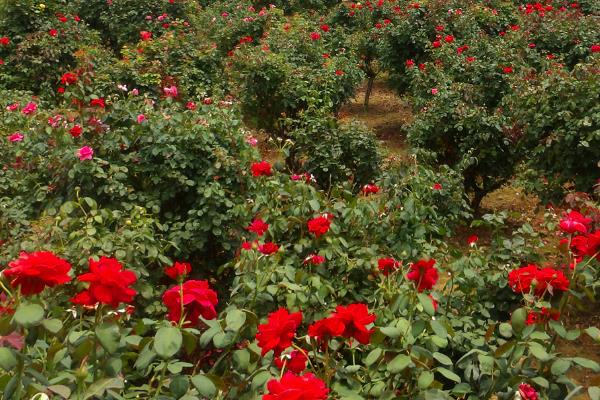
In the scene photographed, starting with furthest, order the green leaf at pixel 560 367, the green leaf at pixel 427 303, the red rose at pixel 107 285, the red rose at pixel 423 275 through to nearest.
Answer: the red rose at pixel 423 275 < the green leaf at pixel 427 303 < the green leaf at pixel 560 367 < the red rose at pixel 107 285

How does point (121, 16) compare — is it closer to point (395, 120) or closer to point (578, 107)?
point (395, 120)

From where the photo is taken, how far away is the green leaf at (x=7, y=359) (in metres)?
1.14

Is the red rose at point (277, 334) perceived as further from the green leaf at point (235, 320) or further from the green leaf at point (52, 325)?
the green leaf at point (52, 325)

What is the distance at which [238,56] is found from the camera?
7.21 meters

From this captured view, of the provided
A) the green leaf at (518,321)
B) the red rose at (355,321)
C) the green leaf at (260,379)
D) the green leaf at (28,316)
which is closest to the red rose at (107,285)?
the green leaf at (28,316)

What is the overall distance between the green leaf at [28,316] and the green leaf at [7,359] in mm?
57

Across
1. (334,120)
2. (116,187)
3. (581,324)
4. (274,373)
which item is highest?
(274,373)

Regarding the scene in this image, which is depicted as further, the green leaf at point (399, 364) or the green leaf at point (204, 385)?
the green leaf at point (399, 364)

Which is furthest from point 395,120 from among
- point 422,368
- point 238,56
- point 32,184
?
point 422,368

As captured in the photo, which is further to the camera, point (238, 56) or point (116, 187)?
point (238, 56)

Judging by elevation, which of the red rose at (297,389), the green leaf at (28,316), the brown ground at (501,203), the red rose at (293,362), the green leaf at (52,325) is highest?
the green leaf at (28,316)

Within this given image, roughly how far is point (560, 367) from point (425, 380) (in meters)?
0.33

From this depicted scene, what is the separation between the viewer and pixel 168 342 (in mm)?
1217

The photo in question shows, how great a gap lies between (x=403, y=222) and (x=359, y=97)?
878cm
